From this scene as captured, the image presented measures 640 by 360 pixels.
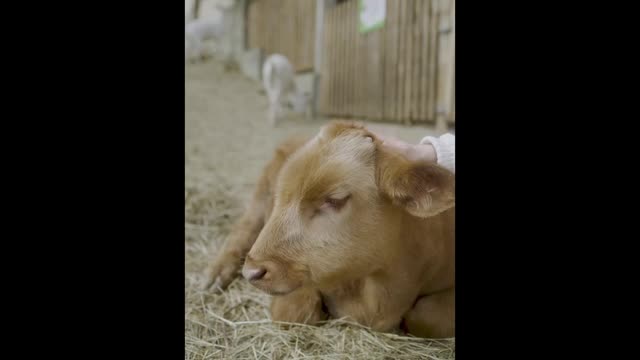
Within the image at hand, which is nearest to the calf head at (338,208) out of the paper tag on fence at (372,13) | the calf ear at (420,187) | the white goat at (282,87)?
the calf ear at (420,187)

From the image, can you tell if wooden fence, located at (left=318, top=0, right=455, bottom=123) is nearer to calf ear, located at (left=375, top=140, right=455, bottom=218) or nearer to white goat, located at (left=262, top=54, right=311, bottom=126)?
white goat, located at (left=262, top=54, right=311, bottom=126)

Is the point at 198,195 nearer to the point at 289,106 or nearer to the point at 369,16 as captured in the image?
the point at 289,106

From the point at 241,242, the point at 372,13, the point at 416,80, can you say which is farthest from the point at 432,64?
the point at 241,242

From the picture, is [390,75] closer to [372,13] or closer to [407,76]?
[407,76]

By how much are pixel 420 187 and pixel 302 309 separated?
411 millimetres

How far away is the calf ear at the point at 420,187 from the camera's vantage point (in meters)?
0.95

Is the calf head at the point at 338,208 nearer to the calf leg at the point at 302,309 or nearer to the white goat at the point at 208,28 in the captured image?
the calf leg at the point at 302,309

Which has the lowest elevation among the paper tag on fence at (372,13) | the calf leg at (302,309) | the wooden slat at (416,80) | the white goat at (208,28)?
the calf leg at (302,309)

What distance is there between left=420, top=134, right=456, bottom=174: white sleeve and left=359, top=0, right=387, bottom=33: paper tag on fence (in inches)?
13.1

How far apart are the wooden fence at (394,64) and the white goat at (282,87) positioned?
0.41 feet

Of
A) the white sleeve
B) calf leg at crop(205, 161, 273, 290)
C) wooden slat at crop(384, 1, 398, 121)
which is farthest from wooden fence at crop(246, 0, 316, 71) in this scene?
the white sleeve

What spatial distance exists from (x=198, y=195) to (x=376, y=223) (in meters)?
Result: 1.63

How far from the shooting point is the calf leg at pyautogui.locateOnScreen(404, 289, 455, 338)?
1102 mm
